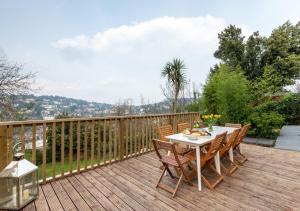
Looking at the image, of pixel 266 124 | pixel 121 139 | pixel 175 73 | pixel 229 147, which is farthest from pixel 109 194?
pixel 175 73

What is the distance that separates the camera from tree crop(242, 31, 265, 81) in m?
13.4

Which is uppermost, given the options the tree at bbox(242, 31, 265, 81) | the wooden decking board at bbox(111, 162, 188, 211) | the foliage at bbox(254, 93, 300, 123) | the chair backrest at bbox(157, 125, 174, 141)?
the tree at bbox(242, 31, 265, 81)

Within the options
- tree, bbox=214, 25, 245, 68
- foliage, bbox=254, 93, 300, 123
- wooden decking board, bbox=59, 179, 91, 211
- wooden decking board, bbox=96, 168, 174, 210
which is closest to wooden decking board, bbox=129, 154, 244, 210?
wooden decking board, bbox=96, 168, 174, 210

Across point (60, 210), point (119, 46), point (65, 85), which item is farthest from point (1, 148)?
point (65, 85)

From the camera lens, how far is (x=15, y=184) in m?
1.76

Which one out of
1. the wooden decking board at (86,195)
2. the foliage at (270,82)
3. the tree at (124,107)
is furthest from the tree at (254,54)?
the wooden decking board at (86,195)

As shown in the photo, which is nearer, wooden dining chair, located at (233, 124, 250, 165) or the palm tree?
wooden dining chair, located at (233, 124, 250, 165)

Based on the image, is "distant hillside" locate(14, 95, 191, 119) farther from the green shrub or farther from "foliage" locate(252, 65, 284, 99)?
the green shrub

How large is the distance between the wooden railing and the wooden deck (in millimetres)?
327

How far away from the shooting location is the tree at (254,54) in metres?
13.4

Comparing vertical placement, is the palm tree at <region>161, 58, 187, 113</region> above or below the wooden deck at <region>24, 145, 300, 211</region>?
above

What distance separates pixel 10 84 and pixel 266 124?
9253mm

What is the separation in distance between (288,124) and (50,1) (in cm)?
1128

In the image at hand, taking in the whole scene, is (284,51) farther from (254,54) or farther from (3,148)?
(3,148)
